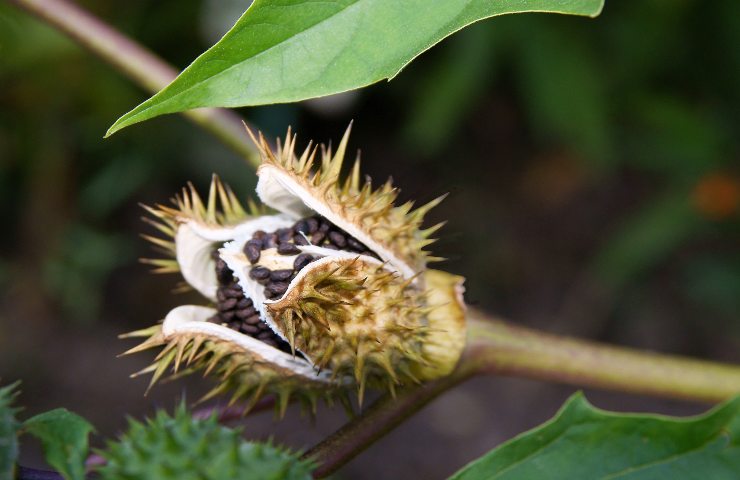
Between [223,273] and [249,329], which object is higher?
[223,273]

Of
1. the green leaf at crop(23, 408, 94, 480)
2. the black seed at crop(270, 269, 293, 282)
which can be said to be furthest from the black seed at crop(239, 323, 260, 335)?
the green leaf at crop(23, 408, 94, 480)

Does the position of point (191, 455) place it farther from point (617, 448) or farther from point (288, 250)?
point (617, 448)

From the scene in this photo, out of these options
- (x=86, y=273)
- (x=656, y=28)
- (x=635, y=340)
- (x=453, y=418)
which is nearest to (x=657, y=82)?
(x=656, y=28)

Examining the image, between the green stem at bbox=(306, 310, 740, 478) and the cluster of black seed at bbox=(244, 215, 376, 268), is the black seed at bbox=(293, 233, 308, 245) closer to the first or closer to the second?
the cluster of black seed at bbox=(244, 215, 376, 268)

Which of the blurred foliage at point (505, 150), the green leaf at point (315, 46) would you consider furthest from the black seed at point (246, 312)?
the blurred foliage at point (505, 150)

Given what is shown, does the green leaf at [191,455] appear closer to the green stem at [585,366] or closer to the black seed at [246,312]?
the black seed at [246,312]

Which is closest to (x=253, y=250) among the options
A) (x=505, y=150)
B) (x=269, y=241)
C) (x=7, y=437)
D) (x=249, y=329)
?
(x=269, y=241)

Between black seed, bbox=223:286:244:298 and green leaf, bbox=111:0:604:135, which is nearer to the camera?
green leaf, bbox=111:0:604:135
